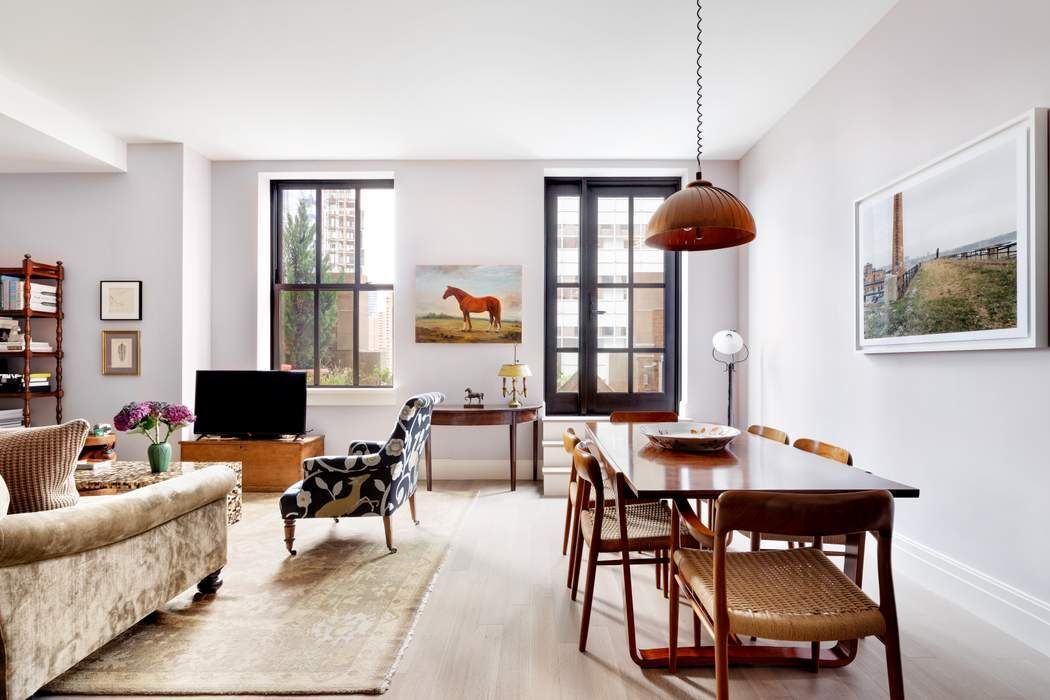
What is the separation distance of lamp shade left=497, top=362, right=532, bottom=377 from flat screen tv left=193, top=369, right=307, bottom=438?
1.73 metres

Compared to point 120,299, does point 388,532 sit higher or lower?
lower

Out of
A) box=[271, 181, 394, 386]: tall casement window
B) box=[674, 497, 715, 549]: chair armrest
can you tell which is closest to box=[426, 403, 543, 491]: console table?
box=[271, 181, 394, 386]: tall casement window

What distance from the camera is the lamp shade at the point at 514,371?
4742mm

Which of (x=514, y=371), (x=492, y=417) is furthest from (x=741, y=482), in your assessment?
(x=514, y=371)

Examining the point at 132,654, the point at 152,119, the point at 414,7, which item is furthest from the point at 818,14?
the point at 152,119

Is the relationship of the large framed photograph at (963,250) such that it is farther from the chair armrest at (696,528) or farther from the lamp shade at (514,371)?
the lamp shade at (514,371)

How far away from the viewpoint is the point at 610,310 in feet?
17.7

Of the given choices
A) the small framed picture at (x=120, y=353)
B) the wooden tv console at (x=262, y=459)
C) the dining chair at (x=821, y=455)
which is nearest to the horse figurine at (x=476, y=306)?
the wooden tv console at (x=262, y=459)

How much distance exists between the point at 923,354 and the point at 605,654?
2.13 m

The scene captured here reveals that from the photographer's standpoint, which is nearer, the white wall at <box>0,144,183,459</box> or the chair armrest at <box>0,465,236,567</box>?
the chair armrest at <box>0,465,236,567</box>

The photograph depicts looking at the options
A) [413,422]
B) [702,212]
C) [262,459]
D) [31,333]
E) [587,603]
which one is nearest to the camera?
[587,603]

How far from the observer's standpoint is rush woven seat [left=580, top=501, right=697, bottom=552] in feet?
7.14

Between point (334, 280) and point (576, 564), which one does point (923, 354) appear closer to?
point (576, 564)

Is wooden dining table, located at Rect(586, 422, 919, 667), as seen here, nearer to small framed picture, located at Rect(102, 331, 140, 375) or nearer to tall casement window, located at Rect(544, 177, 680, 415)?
tall casement window, located at Rect(544, 177, 680, 415)
